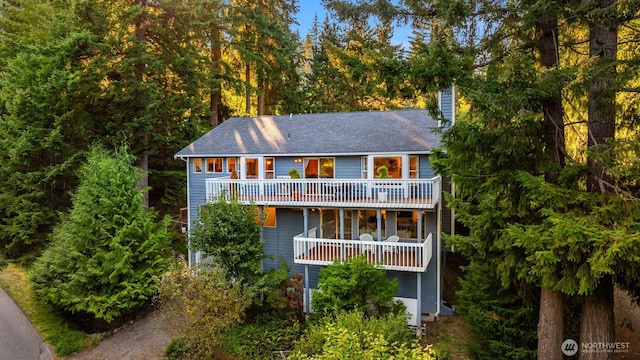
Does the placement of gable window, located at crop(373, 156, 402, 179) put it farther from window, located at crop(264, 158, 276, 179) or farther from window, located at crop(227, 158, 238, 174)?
window, located at crop(227, 158, 238, 174)

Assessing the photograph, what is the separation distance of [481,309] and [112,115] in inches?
768

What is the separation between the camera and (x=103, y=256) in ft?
43.0

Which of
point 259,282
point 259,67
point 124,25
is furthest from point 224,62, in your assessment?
point 259,282

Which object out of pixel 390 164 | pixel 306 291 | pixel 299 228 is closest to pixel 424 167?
pixel 390 164

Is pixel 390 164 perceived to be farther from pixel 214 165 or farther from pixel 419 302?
pixel 214 165

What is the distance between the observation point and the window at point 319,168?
16172mm

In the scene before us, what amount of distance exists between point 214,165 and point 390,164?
8.34 meters

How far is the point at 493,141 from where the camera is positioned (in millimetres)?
8094

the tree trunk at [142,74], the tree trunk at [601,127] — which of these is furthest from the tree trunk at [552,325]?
the tree trunk at [142,74]

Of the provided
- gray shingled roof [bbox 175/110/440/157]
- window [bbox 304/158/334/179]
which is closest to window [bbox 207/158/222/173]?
gray shingled roof [bbox 175/110/440/157]

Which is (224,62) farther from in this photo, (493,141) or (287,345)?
(493,141)

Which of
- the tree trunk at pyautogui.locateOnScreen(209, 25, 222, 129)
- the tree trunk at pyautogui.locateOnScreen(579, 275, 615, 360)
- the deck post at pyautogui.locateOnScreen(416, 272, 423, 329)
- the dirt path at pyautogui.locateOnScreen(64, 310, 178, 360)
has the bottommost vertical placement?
the dirt path at pyautogui.locateOnScreen(64, 310, 178, 360)

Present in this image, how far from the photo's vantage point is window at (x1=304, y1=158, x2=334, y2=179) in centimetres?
1617

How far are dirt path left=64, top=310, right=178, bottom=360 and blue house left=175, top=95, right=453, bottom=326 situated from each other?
4216 mm
